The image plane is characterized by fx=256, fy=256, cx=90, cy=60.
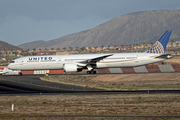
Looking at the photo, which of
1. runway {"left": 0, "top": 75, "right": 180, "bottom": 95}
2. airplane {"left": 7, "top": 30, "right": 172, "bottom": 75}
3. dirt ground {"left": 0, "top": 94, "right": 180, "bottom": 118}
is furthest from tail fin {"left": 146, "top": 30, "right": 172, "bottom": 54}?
dirt ground {"left": 0, "top": 94, "right": 180, "bottom": 118}

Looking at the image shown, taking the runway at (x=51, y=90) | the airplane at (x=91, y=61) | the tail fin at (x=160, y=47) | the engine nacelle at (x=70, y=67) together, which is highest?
the tail fin at (x=160, y=47)

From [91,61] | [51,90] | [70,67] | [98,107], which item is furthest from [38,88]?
[91,61]

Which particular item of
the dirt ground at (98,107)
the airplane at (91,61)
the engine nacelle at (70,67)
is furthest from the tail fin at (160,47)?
the dirt ground at (98,107)

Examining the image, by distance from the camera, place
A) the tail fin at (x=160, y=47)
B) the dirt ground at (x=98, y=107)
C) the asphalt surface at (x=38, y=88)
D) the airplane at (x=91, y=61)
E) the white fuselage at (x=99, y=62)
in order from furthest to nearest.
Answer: the tail fin at (x=160, y=47)
the white fuselage at (x=99, y=62)
the airplane at (x=91, y=61)
the asphalt surface at (x=38, y=88)
the dirt ground at (x=98, y=107)

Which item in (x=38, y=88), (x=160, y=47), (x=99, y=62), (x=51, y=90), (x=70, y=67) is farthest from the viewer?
(x=160, y=47)

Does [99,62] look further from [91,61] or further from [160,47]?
[160,47]

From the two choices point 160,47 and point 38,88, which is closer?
point 38,88

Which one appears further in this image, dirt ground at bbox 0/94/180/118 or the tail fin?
the tail fin

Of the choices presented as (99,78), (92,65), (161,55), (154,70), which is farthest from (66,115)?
(154,70)

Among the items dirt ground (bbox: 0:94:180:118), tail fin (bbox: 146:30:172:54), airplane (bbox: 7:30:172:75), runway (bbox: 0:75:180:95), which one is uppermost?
tail fin (bbox: 146:30:172:54)

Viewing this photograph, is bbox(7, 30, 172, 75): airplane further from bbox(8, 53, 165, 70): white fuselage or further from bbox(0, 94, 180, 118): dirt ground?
bbox(0, 94, 180, 118): dirt ground

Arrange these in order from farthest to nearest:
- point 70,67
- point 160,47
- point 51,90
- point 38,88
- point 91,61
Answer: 1. point 160,47
2. point 91,61
3. point 70,67
4. point 38,88
5. point 51,90

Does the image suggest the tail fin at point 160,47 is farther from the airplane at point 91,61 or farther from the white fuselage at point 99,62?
the white fuselage at point 99,62

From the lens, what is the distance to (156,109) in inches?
690
